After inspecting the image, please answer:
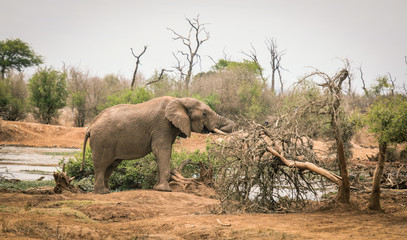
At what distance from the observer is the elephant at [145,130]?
11211mm

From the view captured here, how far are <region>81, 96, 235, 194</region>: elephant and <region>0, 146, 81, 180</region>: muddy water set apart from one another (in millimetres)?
5429

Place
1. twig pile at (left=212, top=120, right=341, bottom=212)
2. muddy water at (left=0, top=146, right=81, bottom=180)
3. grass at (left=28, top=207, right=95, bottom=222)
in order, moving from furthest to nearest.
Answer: muddy water at (left=0, top=146, right=81, bottom=180)
twig pile at (left=212, top=120, right=341, bottom=212)
grass at (left=28, top=207, right=95, bottom=222)

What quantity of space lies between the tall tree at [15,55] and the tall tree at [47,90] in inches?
510

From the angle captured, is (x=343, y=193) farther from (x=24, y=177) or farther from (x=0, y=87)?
(x=0, y=87)

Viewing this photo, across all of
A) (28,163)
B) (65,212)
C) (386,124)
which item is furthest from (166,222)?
(28,163)

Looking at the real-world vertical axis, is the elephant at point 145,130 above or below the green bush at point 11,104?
below

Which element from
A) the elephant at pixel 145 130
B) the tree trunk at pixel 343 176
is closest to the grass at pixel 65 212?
the elephant at pixel 145 130

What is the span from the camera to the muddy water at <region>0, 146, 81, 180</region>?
16375 millimetres

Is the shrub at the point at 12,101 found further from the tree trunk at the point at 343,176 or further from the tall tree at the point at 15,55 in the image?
the tree trunk at the point at 343,176

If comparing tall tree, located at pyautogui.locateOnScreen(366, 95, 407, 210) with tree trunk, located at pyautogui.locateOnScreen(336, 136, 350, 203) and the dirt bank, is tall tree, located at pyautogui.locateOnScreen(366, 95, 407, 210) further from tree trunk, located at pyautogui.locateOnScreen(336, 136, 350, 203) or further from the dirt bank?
the dirt bank

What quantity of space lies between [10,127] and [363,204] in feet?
99.0

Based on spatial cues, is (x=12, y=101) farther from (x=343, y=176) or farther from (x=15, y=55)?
(x=343, y=176)

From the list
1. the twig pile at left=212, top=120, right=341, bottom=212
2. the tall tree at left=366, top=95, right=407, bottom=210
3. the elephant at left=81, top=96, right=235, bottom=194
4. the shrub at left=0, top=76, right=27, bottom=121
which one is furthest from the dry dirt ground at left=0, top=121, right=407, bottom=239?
the shrub at left=0, top=76, right=27, bottom=121

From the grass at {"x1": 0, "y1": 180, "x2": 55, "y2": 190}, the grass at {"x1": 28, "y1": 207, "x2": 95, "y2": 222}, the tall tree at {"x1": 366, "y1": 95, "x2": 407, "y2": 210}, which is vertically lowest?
the grass at {"x1": 28, "y1": 207, "x2": 95, "y2": 222}
